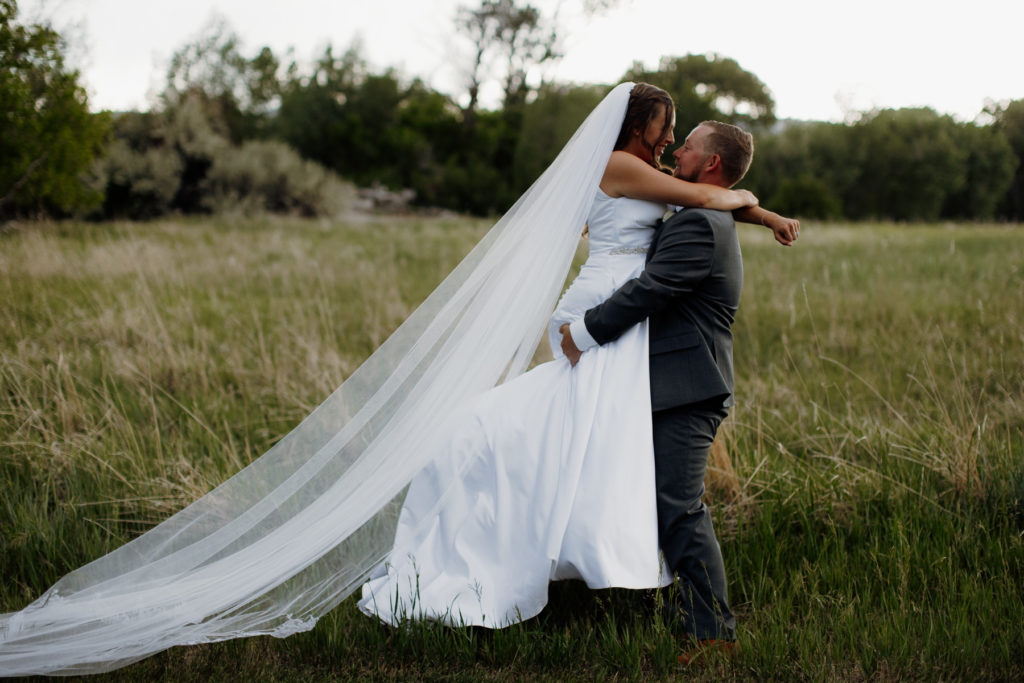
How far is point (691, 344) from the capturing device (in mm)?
2617

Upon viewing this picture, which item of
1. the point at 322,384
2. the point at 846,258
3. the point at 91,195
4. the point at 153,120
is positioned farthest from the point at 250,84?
the point at 322,384

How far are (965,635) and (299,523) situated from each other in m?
2.58

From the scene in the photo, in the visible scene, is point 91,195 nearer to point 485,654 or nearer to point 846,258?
point 485,654

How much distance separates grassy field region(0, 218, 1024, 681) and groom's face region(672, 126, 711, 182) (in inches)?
66.9

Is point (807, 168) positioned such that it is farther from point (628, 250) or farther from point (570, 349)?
point (570, 349)

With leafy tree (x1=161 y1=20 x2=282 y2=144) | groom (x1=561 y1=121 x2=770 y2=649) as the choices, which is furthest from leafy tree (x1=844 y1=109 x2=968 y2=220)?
leafy tree (x1=161 y1=20 x2=282 y2=144)

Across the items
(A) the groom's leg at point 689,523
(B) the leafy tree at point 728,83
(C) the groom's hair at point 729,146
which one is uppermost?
(B) the leafy tree at point 728,83

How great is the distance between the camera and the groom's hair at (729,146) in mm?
2658

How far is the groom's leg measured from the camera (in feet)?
8.46

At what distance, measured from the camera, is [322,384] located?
530 cm

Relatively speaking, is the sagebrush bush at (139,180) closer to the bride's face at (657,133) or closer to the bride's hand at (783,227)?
the bride's face at (657,133)

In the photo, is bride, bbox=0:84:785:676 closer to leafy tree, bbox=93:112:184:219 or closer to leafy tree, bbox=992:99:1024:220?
leafy tree, bbox=992:99:1024:220

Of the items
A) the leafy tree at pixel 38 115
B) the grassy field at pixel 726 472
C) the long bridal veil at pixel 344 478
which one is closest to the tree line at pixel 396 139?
the leafy tree at pixel 38 115

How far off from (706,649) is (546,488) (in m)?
0.81
